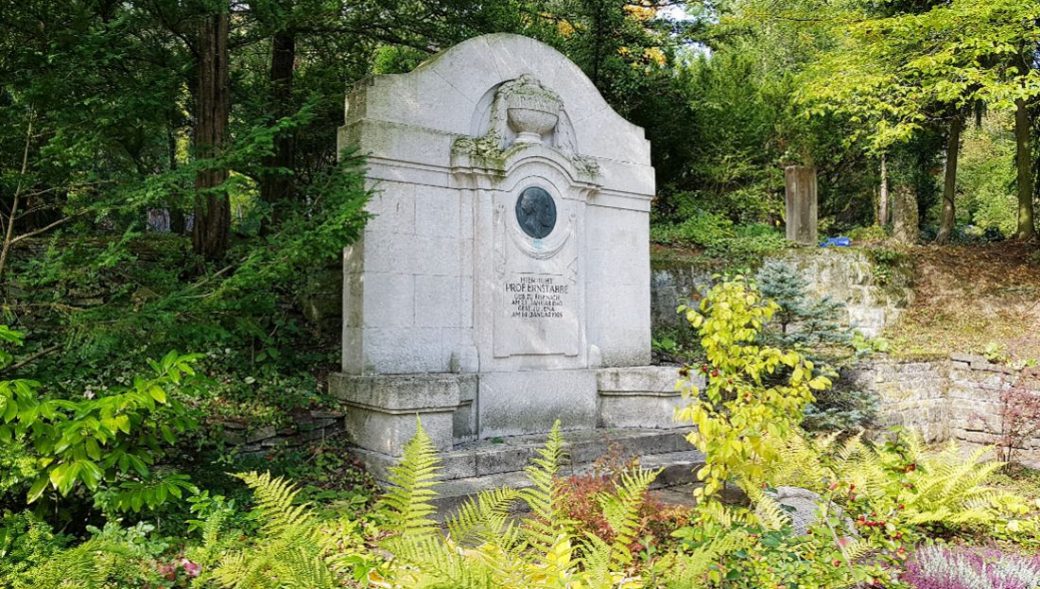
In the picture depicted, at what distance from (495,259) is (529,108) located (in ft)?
4.57

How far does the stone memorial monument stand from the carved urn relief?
2cm

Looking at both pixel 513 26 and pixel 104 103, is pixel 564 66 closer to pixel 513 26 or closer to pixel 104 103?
pixel 513 26

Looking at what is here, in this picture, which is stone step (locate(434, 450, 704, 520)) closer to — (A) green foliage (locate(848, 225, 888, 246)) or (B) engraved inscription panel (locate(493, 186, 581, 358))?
(B) engraved inscription panel (locate(493, 186, 581, 358))

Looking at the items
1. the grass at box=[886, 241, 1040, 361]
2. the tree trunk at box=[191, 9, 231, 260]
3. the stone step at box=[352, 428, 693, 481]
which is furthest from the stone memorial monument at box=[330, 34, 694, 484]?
the grass at box=[886, 241, 1040, 361]

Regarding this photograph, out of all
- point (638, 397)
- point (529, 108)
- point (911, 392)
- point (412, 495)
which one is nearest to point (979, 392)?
point (911, 392)

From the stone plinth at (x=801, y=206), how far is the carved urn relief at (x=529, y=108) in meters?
7.18

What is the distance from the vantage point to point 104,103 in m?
4.13

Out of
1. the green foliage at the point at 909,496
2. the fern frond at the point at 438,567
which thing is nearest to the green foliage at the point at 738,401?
the green foliage at the point at 909,496

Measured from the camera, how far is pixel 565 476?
575cm

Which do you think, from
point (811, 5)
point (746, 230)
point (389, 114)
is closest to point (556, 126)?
point (389, 114)

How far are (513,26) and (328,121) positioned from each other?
7.93 feet

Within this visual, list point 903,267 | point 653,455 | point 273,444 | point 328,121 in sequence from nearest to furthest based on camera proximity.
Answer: point 273,444 < point 653,455 < point 328,121 < point 903,267

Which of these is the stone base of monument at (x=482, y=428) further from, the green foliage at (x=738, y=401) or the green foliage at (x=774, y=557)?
the green foliage at (x=774, y=557)

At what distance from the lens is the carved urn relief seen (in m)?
6.45
